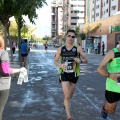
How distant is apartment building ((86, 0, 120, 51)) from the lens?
49.3 m

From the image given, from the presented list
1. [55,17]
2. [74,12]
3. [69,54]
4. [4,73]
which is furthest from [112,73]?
[55,17]

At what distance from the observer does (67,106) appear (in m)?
5.84

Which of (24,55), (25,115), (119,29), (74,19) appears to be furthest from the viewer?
(74,19)

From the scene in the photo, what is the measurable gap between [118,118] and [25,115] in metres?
1.96

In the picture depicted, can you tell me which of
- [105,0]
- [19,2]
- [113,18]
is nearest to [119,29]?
[113,18]

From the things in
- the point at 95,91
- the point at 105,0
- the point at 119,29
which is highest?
the point at 105,0

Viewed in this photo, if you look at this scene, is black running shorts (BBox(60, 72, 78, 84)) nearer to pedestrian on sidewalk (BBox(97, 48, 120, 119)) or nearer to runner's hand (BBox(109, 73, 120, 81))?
pedestrian on sidewalk (BBox(97, 48, 120, 119))

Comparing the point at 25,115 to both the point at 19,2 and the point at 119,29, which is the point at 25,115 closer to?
the point at 19,2

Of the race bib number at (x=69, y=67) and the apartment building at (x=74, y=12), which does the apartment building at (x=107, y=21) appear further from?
the apartment building at (x=74, y=12)

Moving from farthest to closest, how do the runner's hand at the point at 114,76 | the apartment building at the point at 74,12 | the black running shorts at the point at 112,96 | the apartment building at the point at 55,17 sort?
the apartment building at the point at 55,17 < the apartment building at the point at 74,12 < the black running shorts at the point at 112,96 < the runner's hand at the point at 114,76

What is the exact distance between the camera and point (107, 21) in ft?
181

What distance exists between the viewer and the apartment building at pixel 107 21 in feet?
162

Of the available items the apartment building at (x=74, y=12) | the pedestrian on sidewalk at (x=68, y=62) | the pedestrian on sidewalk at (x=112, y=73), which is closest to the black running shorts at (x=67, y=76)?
the pedestrian on sidewalk at (x=68, y=62)

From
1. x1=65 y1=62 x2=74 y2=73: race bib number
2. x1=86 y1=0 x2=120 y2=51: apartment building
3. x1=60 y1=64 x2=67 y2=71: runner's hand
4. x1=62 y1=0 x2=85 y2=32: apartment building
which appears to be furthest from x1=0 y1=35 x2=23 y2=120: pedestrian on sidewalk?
x1=62 y1=0 x2=85 y2=32: apartment building
